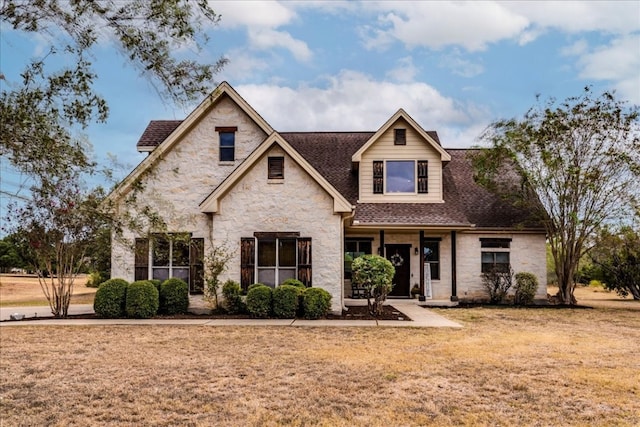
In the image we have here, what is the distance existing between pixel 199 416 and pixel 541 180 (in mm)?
17541

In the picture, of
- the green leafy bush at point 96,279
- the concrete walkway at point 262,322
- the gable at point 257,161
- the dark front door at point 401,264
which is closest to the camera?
the concrete walkway at point 262,322

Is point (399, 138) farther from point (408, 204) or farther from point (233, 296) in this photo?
point (233, 296)

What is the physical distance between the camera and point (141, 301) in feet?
49.3

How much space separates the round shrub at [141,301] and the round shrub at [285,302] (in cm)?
334

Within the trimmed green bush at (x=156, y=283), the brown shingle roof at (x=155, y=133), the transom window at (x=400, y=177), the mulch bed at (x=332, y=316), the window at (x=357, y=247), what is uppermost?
the brown shingle roof at (x=155, y=133)

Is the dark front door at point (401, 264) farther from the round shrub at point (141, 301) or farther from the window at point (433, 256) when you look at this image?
the round shrub at point (141, 301)

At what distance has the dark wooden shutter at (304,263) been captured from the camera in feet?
51.9

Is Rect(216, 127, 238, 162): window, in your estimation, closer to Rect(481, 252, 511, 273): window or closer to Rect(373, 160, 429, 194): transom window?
Rect(373, 160, 429, 194): transom window

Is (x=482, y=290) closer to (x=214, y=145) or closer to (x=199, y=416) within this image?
(x=214, y=145)

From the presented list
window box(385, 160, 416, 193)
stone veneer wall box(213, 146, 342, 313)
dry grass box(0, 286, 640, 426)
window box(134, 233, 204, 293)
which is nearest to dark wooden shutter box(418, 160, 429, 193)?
window box(385, 160, 416, 193)

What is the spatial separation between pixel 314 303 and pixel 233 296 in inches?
100

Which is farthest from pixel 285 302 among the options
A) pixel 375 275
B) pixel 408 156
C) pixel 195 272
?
pixel 408 156

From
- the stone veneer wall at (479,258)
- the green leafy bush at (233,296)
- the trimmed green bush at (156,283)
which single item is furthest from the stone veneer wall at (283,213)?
the stone veneer wall at (479,258)

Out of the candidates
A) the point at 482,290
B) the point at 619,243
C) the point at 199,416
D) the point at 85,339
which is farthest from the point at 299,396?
the point at 619,243
